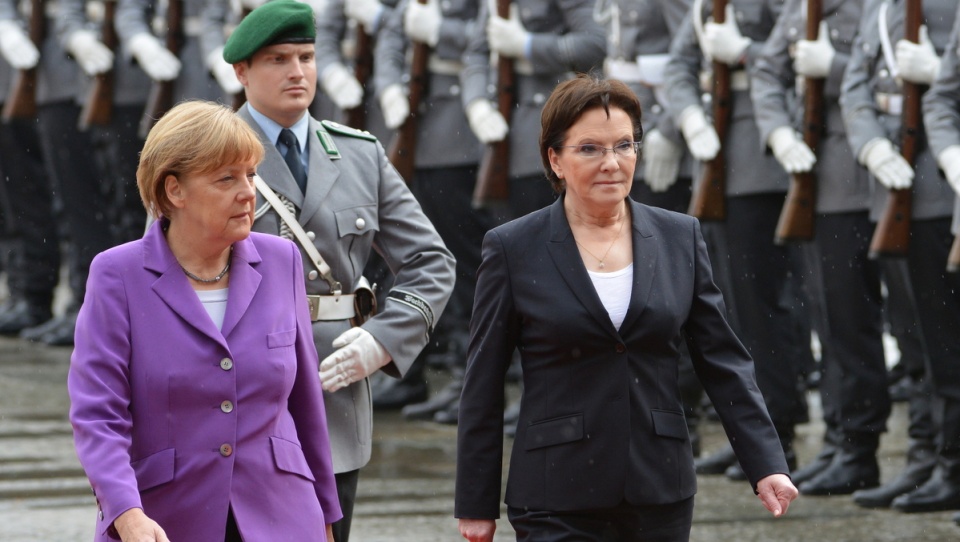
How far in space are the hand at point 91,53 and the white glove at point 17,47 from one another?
1.21 feet

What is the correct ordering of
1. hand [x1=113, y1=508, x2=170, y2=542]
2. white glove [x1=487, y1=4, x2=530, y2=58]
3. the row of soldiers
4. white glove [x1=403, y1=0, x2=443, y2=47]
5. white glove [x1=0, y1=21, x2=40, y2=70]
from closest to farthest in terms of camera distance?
hand [x1=113, y1=508, x2=170, y2=542] < the row of soldiers < white glove [x1=487, y1=4, x2=530, y2=58] < white glove [x1=403, y1=0, x2=443, y2=47] < white glove [x1=0, y1=21, x2=40, y2=70]

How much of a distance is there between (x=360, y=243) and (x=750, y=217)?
3251 millimetres

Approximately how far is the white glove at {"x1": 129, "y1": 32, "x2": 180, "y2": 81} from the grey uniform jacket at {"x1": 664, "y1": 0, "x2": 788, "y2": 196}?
381 centimetres

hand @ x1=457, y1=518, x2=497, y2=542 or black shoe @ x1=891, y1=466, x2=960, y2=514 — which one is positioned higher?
hand @ x1=457, y1=518, x2=497, y2=542

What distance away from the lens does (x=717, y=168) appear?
7812mm

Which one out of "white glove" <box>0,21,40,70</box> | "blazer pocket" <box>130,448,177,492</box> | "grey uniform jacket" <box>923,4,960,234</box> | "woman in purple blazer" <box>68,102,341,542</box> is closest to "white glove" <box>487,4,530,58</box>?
"grey uniform jacket" <box>923,4,960,234</box>

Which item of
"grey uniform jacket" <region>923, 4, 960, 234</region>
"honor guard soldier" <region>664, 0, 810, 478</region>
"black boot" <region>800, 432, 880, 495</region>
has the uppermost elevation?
"grey uniform jacket" <region>923, 4, 960, 234</region>

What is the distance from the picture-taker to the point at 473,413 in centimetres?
411

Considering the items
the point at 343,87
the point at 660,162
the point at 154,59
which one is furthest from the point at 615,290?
the point at 154,59

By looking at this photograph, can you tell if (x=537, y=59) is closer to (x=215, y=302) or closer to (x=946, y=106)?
(x=946, y=106)

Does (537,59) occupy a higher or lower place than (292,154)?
lower

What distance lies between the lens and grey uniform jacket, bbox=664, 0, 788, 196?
25.3 ft

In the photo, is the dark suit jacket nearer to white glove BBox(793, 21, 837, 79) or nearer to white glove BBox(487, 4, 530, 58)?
white glove BBox(793, 21, 837, 79)

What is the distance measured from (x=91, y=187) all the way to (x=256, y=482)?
324 inches
